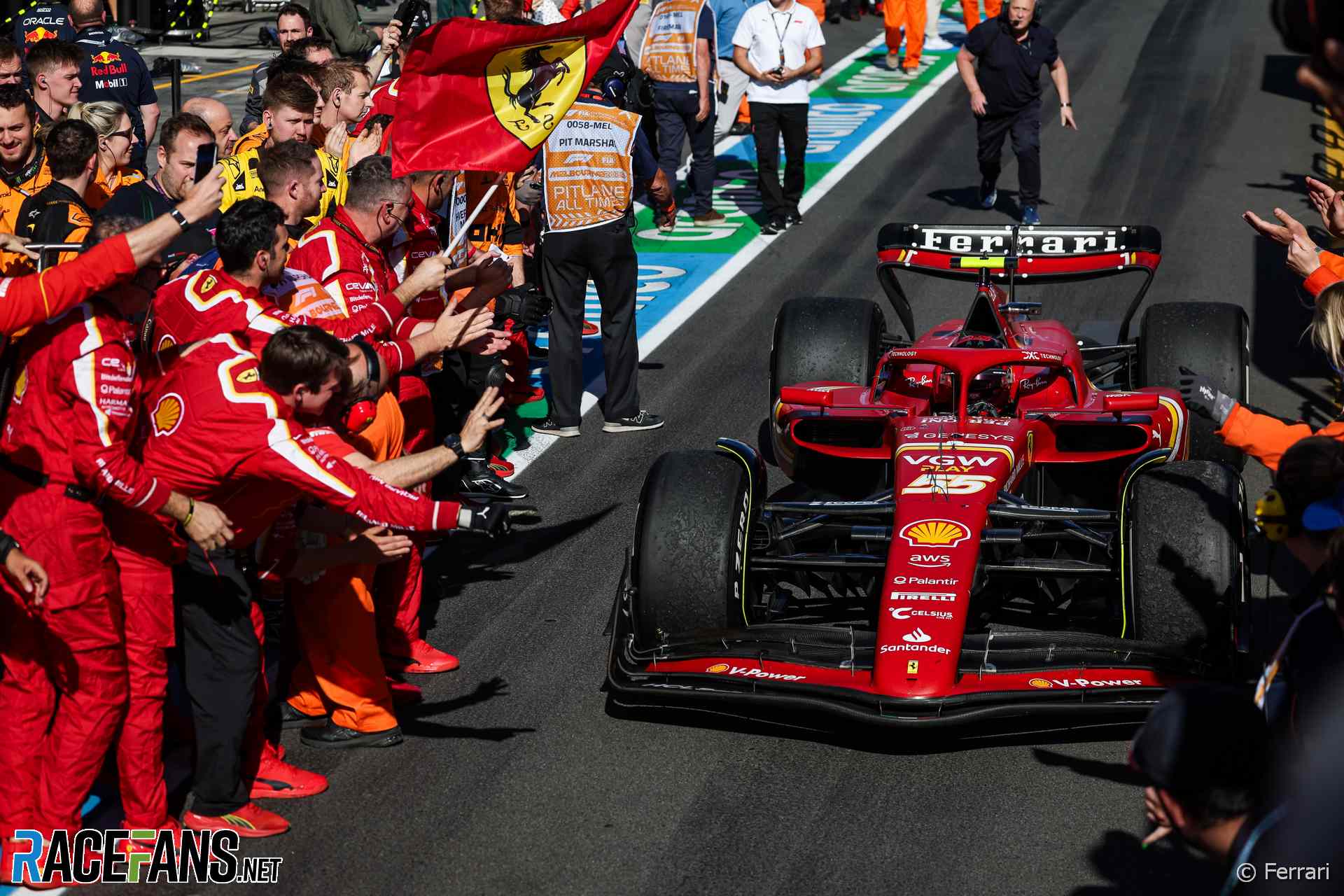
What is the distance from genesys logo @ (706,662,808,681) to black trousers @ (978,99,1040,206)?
30.6ft

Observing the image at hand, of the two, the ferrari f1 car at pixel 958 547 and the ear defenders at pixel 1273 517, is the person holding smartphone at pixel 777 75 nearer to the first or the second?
the ferrari f1 car at pixel 958 547

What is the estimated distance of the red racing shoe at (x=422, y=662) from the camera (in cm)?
699

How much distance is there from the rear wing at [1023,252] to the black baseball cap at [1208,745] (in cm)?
602

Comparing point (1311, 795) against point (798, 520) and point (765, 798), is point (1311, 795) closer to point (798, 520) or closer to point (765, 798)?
point (765, 798)

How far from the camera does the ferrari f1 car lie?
230 inches

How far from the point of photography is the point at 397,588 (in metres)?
7.08

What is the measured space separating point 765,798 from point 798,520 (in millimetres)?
1673

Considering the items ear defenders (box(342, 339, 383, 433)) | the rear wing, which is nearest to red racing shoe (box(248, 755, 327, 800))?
ear defenders (box(342, 339, 383, 433))

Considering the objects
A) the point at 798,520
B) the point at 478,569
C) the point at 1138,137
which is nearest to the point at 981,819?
the point at 798,520

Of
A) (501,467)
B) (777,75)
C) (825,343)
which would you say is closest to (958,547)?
(825,343)

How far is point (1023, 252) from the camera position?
927cm

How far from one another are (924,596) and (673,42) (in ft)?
30.5

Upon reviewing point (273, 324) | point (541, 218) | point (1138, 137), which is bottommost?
point (1138, 137)

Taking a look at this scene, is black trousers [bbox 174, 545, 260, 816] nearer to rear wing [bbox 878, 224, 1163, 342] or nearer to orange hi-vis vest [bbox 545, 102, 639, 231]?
orange hi-vis vest [bbox 545, 102, 639, 231]
